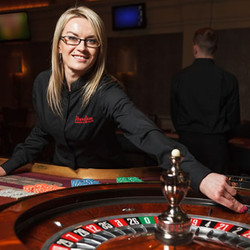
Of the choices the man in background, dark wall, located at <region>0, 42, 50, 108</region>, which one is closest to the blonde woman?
the man in background

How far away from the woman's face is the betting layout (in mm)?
858

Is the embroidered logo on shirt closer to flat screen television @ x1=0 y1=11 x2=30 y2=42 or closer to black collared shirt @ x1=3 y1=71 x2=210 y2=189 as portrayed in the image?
black collared shirt @ x1=3 y1=71 x2=210 y2=189

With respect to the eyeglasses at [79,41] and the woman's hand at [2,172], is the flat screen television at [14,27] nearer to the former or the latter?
the eyeglasses at [79,41]

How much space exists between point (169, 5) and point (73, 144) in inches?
194

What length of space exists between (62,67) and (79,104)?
215mm

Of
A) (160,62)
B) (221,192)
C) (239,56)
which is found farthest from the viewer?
(160,62)

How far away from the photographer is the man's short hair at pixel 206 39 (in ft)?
10.0

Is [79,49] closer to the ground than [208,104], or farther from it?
farther from it

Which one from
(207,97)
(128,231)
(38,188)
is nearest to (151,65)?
(207,97)

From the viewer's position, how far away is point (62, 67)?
187 cm

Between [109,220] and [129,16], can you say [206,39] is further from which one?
[129,16]

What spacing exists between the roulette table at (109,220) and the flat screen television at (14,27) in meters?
7.21

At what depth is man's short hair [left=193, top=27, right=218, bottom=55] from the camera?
120 inches

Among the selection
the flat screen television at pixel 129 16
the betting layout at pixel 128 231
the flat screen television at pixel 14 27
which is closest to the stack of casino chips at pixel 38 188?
the betting layout at pixel 128 231
